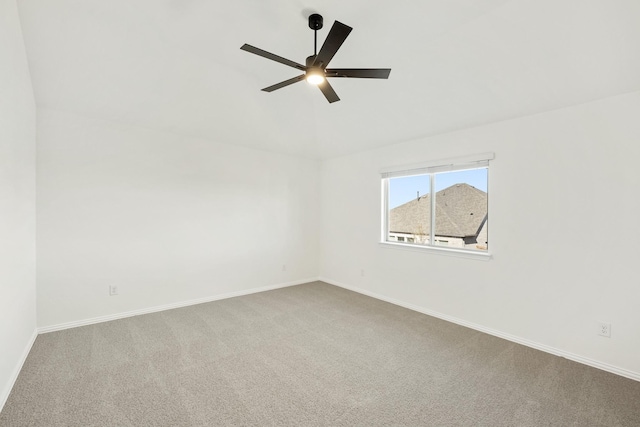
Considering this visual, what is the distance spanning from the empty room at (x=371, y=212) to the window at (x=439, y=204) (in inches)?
1.4

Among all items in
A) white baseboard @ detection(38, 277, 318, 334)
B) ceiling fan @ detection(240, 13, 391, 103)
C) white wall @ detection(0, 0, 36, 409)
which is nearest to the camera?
ceiling fan @ detection(240, 13, 391, 103)

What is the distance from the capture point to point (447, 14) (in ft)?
7.22

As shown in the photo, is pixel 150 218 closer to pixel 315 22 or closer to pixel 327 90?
pixel 327 90

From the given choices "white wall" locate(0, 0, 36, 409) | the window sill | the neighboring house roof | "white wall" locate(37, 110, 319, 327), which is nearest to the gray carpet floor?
"white wall" locate(0, 0, 36, 409)

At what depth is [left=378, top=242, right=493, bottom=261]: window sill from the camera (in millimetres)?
3324

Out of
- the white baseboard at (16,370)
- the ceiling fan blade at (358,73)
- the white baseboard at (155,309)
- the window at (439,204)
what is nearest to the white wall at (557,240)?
the window at (439,204)

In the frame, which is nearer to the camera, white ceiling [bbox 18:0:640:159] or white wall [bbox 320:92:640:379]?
white ceiling [bbox 18:0:640:159]

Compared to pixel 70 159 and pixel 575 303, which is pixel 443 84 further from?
pixel 70 159

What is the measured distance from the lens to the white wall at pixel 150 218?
3.20 metres

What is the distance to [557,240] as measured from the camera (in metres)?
2.79

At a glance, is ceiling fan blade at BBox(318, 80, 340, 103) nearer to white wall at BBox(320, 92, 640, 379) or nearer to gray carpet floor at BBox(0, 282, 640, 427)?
white wall at BBox(320, 92, 640, 379)

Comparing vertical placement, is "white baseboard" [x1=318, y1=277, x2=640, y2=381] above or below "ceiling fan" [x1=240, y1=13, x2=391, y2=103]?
below

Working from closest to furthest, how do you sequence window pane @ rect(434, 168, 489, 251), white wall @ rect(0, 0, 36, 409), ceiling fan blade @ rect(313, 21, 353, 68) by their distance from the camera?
ceiling fan blade @ rect(313, 21, 353, 68)
white wall @ rect(0, 0, 36, 409)
window pane @ rect(434, 168, 489, 251)

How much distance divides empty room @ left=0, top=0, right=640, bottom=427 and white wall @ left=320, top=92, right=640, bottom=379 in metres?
0.02
